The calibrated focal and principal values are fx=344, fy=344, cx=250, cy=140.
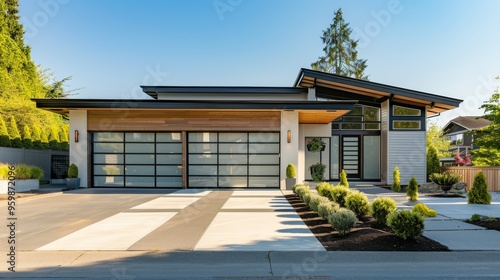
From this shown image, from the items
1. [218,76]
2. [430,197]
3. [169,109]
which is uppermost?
[218,76]

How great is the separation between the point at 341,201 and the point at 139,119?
11.3 metres

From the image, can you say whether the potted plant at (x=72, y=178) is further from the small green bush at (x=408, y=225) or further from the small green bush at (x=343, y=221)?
the small green bush at (x=408, y=225)

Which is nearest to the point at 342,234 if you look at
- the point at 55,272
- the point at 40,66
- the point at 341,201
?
the point at 341,201

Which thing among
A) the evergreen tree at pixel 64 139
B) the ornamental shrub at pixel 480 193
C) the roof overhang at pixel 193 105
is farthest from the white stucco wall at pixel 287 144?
the evergreen tree at pixel 64 139

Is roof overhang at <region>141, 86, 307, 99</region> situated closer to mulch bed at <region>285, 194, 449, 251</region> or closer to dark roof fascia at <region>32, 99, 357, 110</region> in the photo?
dark roof fascia at <region>32, 99, 357, 110</region>

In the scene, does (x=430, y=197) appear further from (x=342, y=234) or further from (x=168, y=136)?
(x=168, y=136)

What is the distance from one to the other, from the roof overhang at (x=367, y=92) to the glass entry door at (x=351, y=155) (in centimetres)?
273

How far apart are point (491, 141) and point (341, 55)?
936 inches

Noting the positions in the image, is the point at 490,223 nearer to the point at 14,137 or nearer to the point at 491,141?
the point at 491,141

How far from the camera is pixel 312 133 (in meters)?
21.2

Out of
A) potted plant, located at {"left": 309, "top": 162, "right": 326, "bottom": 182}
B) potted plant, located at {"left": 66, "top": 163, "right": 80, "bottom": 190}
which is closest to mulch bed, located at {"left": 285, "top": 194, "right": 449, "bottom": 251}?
potted plant, located at {"left": 309, "top": 162, "right": 326, "bottom": 182}

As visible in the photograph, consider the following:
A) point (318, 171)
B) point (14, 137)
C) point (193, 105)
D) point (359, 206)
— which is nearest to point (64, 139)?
point (14, 137)

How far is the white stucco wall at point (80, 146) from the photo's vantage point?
17.2 meters

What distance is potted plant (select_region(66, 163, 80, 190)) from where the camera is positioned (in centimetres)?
1661
